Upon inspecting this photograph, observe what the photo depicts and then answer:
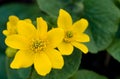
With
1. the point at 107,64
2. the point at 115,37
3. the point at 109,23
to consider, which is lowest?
the point at 107,64

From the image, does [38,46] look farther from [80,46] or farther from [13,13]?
[13,13]

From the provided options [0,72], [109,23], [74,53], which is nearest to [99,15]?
[109,23]

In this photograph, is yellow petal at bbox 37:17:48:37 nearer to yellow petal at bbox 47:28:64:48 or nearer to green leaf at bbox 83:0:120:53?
yellow petal at bbox 47:28:64:48

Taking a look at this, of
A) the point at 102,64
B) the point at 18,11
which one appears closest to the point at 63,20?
the point at 102,64

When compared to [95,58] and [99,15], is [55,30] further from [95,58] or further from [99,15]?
[95,58]

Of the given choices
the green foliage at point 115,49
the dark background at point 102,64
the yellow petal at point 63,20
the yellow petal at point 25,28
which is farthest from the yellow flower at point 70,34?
the dark background at point 102,64

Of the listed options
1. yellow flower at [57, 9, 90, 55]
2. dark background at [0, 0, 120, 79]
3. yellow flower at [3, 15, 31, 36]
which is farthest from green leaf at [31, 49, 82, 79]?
dark background at [0, 0, 120, 79]

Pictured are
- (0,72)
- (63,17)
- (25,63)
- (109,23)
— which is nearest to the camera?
(25,63)
